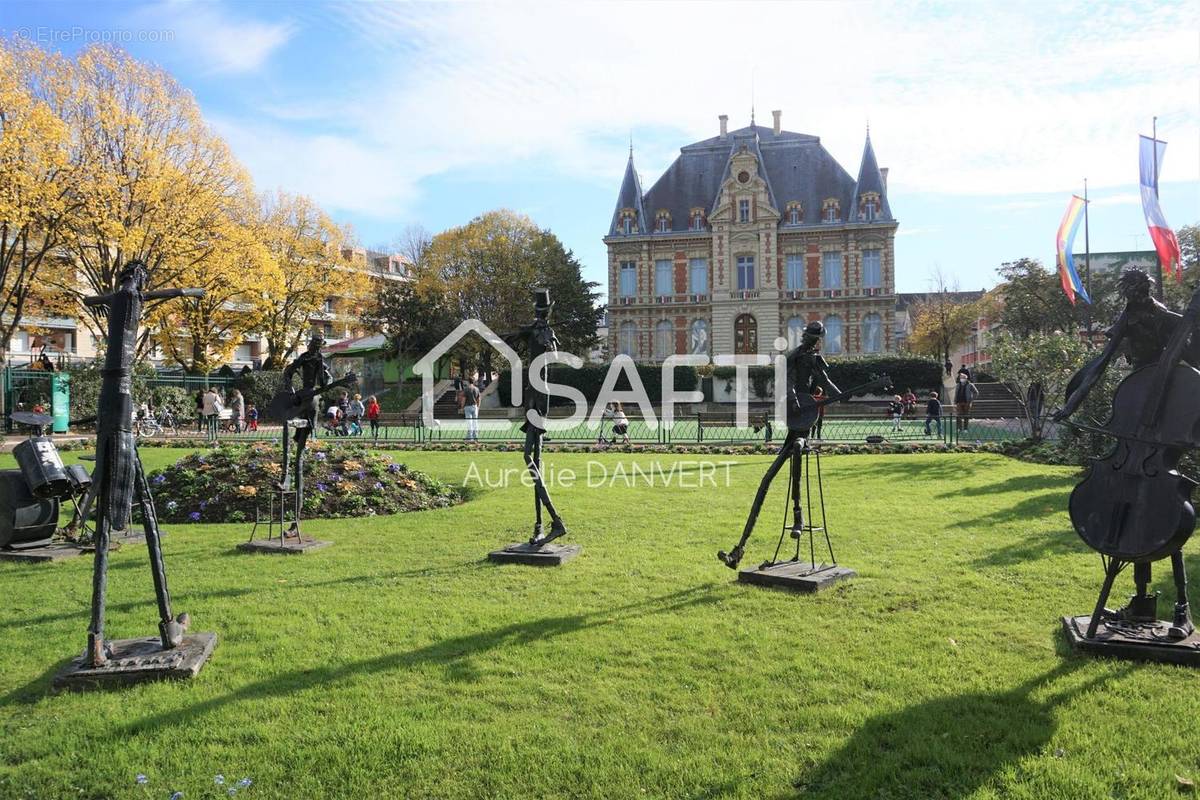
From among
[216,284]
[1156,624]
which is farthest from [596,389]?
[1156,624]

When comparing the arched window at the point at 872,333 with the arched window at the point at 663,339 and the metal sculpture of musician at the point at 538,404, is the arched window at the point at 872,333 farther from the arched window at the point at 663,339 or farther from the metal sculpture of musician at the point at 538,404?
the metal sculpture of musician at the point at 538,404

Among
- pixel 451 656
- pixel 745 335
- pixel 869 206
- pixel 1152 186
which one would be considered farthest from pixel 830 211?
pixel 451 656

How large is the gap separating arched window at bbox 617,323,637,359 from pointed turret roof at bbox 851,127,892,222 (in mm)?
15827

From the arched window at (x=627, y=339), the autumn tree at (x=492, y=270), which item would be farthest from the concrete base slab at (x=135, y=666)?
the arched window at (x=627, y=339)

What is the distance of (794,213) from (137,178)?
37.5 m

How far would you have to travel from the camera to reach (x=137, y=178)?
2575 cm

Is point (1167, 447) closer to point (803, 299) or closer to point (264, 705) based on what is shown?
point (264, 705)

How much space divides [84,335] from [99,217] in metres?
29.9

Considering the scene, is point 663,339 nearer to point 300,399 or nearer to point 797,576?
point 300,399

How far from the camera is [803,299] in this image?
49.6 metres

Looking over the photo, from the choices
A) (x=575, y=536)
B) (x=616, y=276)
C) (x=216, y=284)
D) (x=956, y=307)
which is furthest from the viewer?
(x=956, y=307)

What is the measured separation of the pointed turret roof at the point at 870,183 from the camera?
48.5 meters

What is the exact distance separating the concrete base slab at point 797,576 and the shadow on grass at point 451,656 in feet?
1.62

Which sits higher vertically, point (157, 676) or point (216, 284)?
point (216, 284)
